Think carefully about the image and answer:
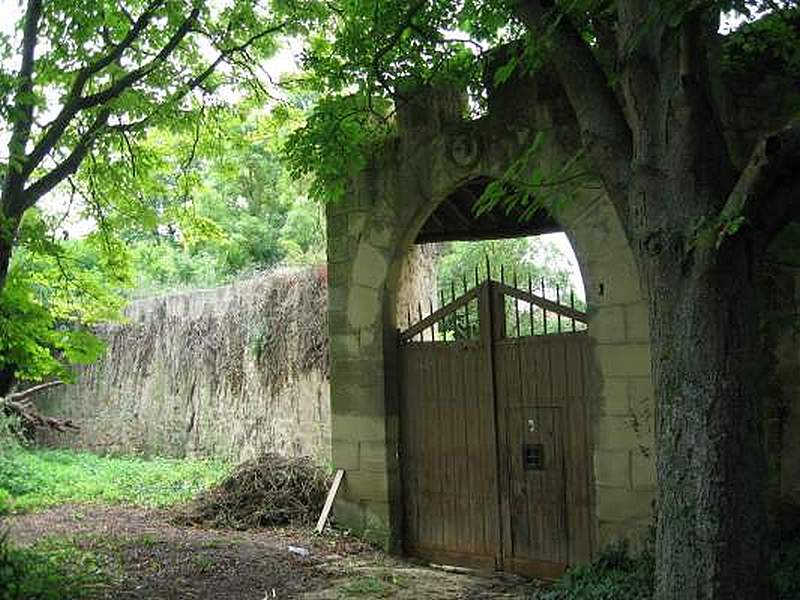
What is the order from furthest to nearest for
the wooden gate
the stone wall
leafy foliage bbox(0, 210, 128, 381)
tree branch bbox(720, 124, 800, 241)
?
1. the stone wall
2. leafy foliage bbox(0, 210, 128, 381)
3. the wooden gate
4. tree branch bbox(720, 124, 800, 241)

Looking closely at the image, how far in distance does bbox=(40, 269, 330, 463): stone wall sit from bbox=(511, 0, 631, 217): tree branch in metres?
7.28

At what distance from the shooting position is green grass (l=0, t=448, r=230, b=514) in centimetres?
1065

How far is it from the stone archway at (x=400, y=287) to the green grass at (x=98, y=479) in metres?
3.58

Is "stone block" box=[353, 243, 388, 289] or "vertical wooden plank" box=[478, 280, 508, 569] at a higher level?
"stone block" box=[353, 243, 388, 289]

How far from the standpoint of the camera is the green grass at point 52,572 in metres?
5.47

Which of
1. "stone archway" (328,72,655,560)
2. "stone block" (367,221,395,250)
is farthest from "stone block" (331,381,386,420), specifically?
"stone block" (367,221,395,250)

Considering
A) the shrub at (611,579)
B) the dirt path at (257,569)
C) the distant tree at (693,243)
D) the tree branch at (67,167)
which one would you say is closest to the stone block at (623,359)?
the shrub at (611,579)

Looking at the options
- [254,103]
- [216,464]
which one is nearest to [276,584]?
[254,103]

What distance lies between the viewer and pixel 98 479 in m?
12.3

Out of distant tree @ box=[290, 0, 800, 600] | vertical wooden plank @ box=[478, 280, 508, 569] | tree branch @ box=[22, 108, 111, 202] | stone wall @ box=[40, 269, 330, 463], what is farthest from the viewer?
stone wall @ box=[40, 269, 330, 463]

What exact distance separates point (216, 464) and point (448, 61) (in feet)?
25.6

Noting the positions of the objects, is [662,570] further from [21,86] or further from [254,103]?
[254,103]

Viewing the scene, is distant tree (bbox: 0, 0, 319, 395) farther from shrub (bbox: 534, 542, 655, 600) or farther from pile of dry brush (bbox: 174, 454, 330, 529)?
shrub (bbox: 534, 542, 655, 600)

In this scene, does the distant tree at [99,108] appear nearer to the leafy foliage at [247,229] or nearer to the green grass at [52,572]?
the green grass at [52,572]
